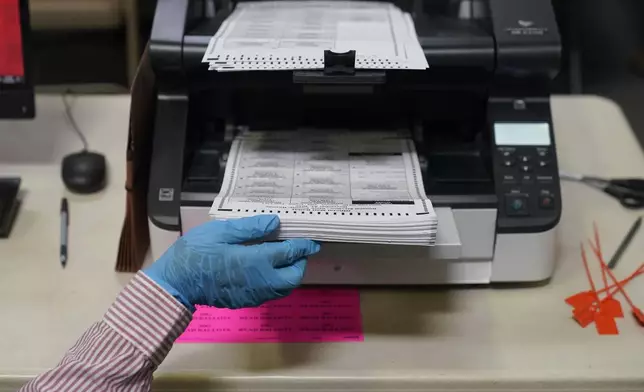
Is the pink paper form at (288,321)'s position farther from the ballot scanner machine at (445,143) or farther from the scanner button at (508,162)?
the scanner button at (508,162)

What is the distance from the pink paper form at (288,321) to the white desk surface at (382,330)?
0.01 m

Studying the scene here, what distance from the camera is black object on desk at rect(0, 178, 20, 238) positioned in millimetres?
973

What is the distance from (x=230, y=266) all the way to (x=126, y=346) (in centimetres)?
12

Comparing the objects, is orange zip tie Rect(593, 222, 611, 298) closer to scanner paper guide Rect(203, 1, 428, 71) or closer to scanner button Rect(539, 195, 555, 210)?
scanner button Rect(539, 195, 555, 210)

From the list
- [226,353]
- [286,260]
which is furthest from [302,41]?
[226,353]

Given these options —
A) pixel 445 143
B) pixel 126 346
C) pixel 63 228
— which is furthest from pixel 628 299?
pixel 63 228

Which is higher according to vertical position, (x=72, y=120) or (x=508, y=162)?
(x=508, y=162)

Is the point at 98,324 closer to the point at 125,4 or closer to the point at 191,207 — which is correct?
the point at 191,207

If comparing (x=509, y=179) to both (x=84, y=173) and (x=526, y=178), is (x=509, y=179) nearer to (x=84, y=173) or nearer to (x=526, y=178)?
(x=526, y=178)

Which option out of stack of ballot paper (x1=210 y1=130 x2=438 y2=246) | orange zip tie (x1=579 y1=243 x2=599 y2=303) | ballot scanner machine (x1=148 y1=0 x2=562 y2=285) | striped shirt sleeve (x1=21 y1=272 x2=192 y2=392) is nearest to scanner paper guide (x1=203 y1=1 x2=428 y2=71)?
ballot scanner machine (x1=148 y1=0 x2=562 y2=285)

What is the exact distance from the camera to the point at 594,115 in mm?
1251

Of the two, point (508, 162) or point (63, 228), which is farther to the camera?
point (63, 228)

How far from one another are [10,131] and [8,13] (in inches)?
10.5

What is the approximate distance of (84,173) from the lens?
41.3 inches
